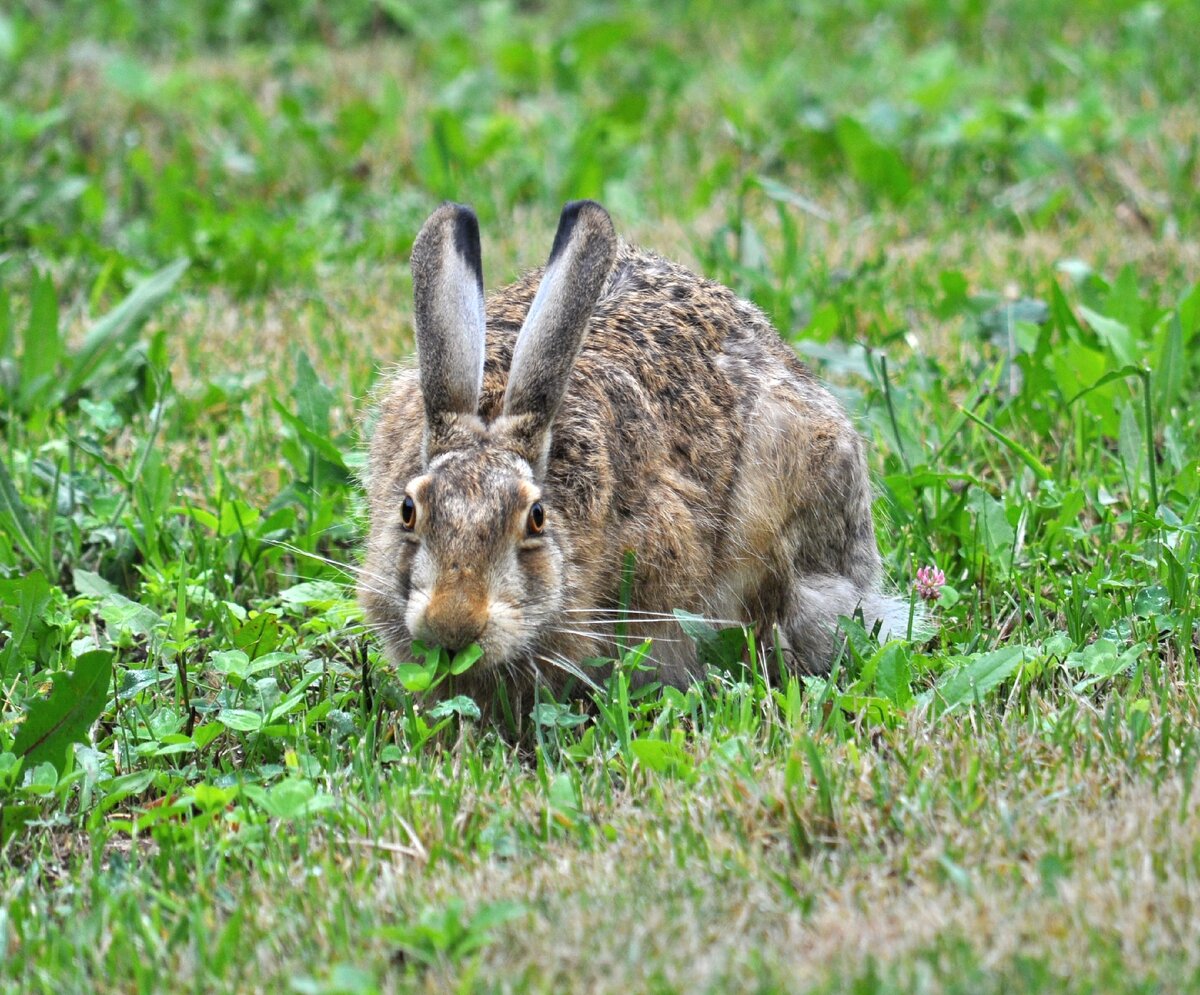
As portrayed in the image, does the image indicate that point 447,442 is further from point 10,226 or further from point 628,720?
point 10,226

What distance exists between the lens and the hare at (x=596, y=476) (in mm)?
3936

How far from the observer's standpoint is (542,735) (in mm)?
4117

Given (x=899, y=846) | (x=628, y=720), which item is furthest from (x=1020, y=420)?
(x=899, y=846)

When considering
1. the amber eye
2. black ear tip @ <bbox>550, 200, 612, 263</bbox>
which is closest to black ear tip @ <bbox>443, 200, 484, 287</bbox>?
black ear tip @ <bbox>550, 200, 612, 263</bbox>

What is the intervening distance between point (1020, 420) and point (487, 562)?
2.46 m

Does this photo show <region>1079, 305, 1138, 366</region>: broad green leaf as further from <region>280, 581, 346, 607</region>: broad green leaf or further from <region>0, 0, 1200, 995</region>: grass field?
<region>280, 581, 346, 607</region>: broad green leaf

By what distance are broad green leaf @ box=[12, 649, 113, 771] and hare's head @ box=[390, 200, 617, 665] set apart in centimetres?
75

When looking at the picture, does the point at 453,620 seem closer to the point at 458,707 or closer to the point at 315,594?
the point at 458,707

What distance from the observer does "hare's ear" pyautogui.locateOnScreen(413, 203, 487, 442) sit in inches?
162

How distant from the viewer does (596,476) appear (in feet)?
13.9

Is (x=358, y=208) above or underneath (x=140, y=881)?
above

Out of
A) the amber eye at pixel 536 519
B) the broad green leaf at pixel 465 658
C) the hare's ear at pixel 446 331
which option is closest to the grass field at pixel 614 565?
the broad green leaf at pixel 465 658

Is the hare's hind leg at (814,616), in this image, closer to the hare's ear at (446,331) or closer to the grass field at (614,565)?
the grass field at (614,565)

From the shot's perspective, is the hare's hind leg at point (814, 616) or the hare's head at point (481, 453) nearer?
the hare's head at point (481, 453)
